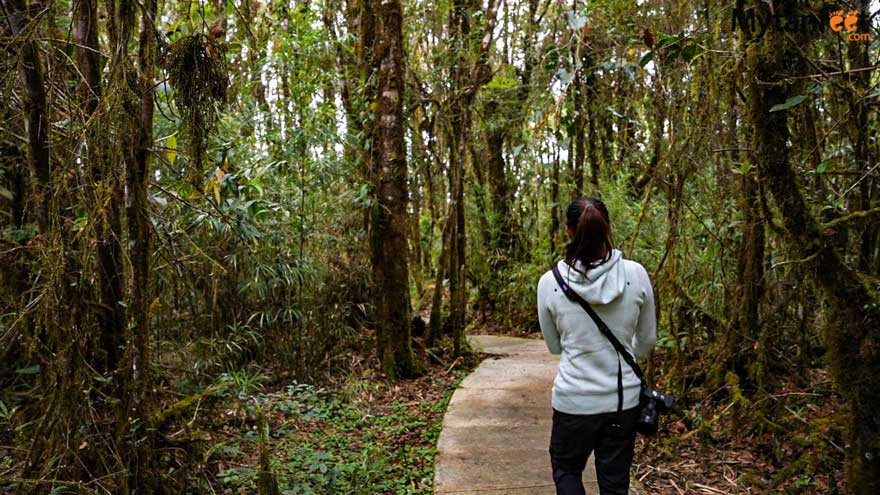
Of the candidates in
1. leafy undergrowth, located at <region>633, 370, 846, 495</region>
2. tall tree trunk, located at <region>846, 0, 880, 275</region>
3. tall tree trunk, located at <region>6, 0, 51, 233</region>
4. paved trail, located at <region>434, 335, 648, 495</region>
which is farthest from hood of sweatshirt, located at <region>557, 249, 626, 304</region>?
tall tree trunk, located at <region>6, 0, 51, 233</region>

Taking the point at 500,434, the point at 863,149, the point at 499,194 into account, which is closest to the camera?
the point at 863,149

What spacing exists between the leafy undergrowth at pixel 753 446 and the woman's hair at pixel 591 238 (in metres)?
2.06

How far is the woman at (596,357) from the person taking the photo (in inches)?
105

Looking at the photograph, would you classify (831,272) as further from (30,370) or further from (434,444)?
(30,370)

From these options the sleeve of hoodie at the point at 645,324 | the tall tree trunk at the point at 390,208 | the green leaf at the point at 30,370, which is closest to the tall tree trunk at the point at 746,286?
the sleeve of hoodie at the point at 645,324

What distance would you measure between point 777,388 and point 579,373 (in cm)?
276

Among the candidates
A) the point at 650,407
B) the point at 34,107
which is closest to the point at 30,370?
the point at 34,107

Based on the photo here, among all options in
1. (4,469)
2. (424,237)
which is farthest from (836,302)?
(424,237)

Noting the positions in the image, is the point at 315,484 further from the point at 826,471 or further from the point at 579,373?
the point at 826,471

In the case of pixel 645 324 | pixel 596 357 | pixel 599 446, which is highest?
pixel 645 324

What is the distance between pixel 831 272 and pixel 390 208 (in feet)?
14.4

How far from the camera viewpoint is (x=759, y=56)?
306 cm

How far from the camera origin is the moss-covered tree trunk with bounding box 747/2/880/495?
3014 millimetres

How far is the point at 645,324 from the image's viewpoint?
2812mm
